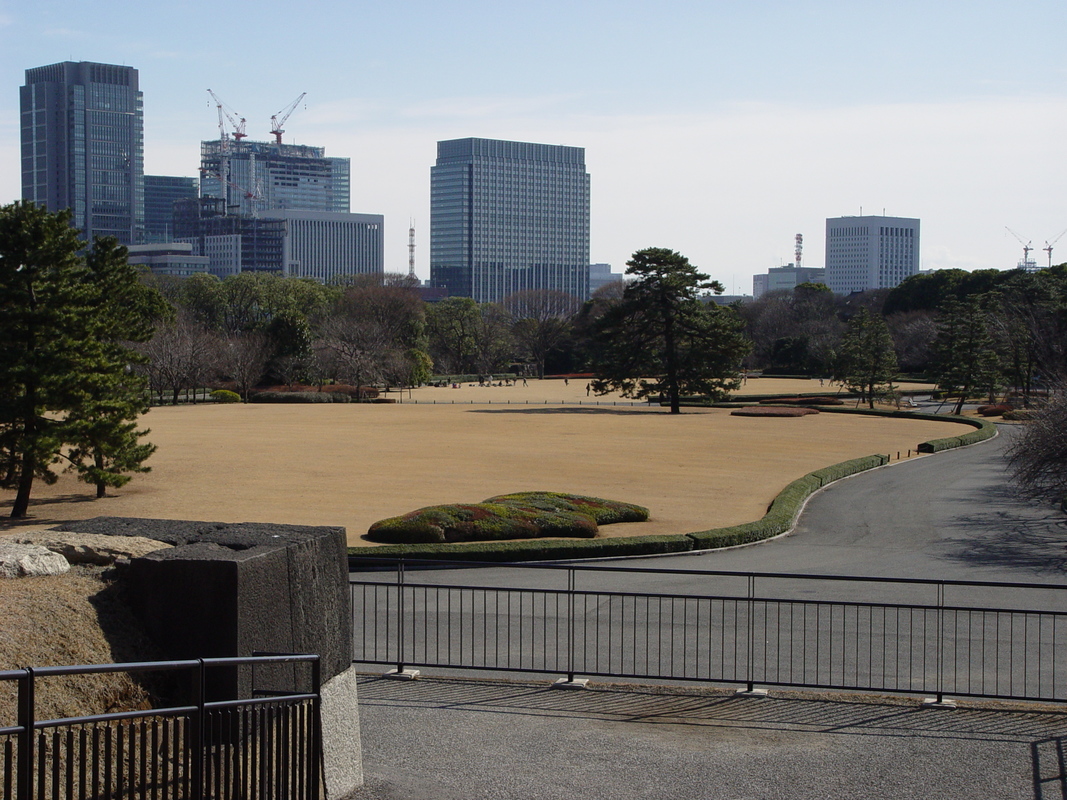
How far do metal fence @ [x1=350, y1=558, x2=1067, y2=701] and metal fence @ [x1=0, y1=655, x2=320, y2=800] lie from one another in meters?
4.61

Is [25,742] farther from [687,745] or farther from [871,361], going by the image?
[871,361]

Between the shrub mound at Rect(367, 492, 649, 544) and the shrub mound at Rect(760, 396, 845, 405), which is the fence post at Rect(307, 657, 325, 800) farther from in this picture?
the shrub mound at Rect(760, 396, 845, 405)

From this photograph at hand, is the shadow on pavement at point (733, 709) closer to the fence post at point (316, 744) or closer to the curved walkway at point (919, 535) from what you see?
the fence post at point (316, 744)

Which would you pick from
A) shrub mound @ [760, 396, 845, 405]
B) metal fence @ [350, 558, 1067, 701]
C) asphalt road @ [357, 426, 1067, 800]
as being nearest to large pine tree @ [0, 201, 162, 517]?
metal fence @ [350, 558, 1067, 701]

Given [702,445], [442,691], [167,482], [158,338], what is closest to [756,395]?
[702,445]

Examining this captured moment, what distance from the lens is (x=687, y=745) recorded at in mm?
10062

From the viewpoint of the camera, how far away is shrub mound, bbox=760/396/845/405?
81500 millimetres

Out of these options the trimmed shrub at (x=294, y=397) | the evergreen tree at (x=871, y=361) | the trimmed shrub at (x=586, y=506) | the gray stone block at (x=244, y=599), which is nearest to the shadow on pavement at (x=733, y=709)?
the gray stone block at (x=244, y=599)

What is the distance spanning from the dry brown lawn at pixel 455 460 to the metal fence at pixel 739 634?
8037 mm

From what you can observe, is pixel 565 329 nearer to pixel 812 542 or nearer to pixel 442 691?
pixel 812 542

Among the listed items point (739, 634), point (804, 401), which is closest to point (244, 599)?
point (739, 634)

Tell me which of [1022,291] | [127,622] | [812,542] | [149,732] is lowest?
[812,542]

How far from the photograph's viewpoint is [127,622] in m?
8.02

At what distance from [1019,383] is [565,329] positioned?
5807 centimetres
